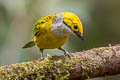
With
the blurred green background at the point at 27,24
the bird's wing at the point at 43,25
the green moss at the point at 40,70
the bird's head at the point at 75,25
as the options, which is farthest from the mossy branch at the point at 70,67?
the blurred green background at the point at 27,24

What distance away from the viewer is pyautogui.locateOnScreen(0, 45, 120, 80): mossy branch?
359 cm

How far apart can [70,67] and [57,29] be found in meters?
0.73

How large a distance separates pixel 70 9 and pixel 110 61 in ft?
6.74

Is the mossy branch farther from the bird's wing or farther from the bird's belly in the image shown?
the bird's wing

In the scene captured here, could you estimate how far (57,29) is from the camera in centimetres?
436

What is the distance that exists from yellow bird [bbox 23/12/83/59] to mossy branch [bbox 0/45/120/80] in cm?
36

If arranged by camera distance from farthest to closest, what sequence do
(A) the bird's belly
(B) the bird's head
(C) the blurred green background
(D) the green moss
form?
(C) the blurred green background, (A) the bird's belly, (B) the bird's head, (D) the green moss

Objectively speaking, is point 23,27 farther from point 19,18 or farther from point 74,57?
point 74,57

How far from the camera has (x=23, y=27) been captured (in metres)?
5.60

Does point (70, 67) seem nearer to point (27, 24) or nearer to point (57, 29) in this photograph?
point (57, 29)

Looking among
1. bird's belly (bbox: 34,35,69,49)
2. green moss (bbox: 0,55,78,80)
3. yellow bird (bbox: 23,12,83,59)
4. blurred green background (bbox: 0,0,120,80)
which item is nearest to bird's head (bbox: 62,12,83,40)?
yellow bird (bbox: 23,12,83,59)

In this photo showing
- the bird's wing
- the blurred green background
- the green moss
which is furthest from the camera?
the blurred green background

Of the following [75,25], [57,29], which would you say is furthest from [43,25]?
[75,25]

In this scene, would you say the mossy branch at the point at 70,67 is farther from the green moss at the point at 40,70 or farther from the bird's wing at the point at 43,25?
the bird's wing at the point at 43,25
